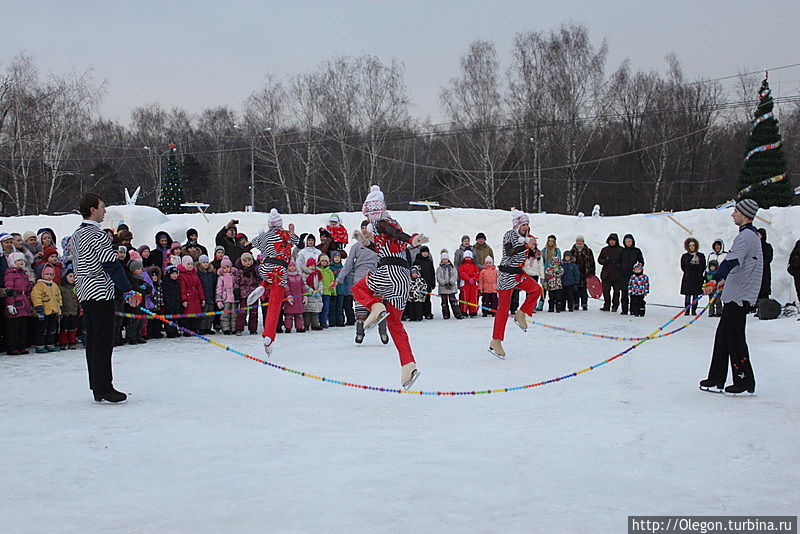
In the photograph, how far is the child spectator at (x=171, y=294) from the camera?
12.5m

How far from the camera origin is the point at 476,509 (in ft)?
13.3

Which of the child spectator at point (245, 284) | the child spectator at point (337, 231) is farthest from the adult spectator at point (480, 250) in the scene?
the child spectator at point (245, 284)

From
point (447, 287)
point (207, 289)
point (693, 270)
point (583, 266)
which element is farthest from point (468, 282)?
point (207, 289)

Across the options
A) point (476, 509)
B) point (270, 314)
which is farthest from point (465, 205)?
point (476, 509)

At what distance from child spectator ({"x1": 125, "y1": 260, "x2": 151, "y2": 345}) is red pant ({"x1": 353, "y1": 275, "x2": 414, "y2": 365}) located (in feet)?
18.2

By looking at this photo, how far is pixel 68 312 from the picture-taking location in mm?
10953

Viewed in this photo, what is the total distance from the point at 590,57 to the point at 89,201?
124 ft

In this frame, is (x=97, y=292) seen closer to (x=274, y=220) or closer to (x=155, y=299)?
(x=274, y=220)

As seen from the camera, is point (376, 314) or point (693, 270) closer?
point (376, 314)

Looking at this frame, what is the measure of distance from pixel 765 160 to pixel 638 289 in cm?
1707

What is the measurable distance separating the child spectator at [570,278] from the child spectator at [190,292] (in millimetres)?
8589

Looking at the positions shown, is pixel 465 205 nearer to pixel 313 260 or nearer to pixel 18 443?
pixel 313 260

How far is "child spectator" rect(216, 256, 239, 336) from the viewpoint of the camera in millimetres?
13211

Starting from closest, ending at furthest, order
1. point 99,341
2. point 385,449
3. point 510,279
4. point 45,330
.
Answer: point 385,449
point 99,341
point 510,279
point 45,330
